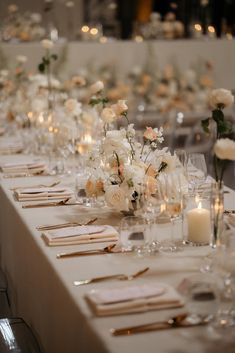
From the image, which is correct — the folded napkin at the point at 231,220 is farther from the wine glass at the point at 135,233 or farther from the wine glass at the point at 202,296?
the wine glass at the point at 202,296

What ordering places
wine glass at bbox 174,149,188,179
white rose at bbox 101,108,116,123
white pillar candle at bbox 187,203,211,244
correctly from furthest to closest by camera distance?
white rose at bbox 101,108,116,123
wine glass at bbox 174,149,188,179
white pillar candle at bbox 187,203,211,244

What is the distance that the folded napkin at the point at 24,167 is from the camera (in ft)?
14.9

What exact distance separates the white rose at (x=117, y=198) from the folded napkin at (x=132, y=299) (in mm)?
890

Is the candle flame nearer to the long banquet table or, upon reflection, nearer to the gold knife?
the long banquet table

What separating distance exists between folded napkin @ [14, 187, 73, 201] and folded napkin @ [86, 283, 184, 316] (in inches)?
57.4

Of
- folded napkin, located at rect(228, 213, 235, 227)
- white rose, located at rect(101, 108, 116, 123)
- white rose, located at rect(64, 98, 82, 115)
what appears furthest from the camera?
white rose, located at rect(64, 98, 82, 115)

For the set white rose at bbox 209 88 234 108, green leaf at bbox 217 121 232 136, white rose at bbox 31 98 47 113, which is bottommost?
white rose at bbox 31 98 47 113

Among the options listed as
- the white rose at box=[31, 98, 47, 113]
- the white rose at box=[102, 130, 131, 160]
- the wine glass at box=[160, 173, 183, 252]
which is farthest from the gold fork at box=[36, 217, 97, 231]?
the white rose at box=[31, 98, 47, 113]

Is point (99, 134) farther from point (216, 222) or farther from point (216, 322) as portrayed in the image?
point (216, 322)

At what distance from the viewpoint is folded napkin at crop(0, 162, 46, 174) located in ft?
14.9

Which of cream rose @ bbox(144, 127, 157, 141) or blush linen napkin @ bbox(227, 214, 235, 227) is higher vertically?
cream rose @ bbox(144, 127, 157, 141)

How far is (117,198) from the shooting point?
322cm

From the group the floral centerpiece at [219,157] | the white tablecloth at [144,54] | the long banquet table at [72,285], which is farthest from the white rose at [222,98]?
the white tablecloth at [144,54]

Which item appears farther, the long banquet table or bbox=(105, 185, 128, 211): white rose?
bbox=(105, 185, 128, 211): white rose
